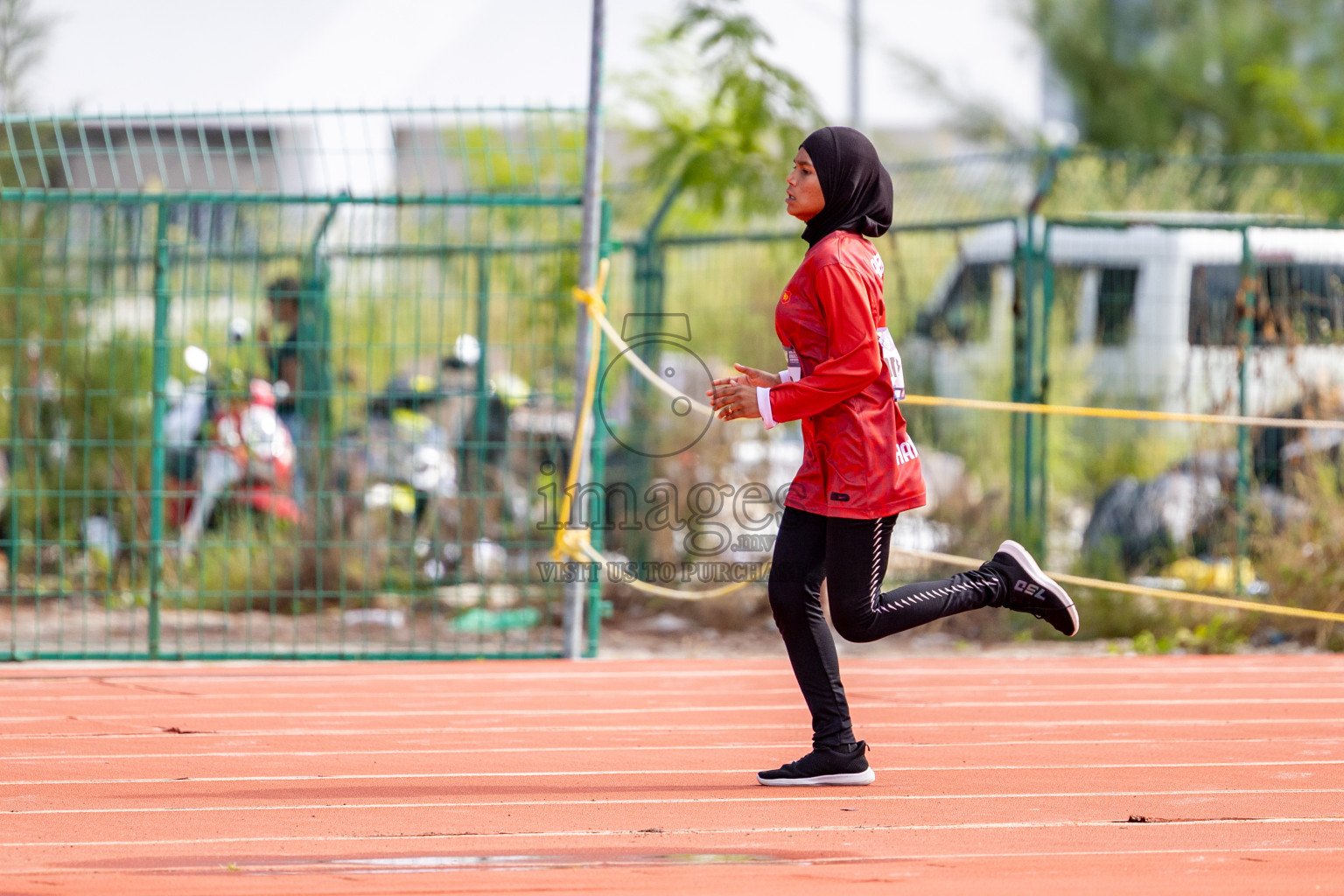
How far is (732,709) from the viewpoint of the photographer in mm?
6438

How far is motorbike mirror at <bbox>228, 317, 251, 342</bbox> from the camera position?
9.76 metres

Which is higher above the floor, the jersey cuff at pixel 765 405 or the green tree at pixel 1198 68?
the green tree at pixel 1198 68

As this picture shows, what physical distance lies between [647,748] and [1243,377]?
550 cm

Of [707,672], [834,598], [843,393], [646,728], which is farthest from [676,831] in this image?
[707,672]

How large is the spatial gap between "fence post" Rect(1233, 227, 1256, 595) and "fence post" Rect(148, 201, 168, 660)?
596 centimetres

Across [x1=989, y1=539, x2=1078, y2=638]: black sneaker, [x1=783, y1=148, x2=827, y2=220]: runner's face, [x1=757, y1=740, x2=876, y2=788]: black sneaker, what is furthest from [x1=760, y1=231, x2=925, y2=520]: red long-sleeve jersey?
[x1=757, y1=740, x2=876, y2=788]: black sneaker

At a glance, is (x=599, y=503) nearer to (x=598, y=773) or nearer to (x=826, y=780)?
(x=598, y=773)

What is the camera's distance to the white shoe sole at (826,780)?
488 centimetres

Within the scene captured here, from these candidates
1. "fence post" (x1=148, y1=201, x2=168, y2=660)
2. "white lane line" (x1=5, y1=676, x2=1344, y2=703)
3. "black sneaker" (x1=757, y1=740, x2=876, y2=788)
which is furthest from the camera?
"fence post" (x1=148, y1=201, x2=168, y2=660)

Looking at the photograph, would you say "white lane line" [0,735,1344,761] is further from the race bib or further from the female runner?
the race bib

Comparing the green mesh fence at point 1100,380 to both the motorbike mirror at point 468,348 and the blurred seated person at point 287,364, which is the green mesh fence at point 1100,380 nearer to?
the motorbike mirror at point 468,348

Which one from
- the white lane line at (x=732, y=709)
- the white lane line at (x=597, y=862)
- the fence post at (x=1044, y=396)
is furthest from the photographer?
the fence post at (x=1044, y=396)

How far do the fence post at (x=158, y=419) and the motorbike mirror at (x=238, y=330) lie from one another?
125 cm

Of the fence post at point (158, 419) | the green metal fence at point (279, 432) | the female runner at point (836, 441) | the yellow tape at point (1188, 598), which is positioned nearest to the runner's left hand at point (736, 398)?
the female runner at point (836, 441)
